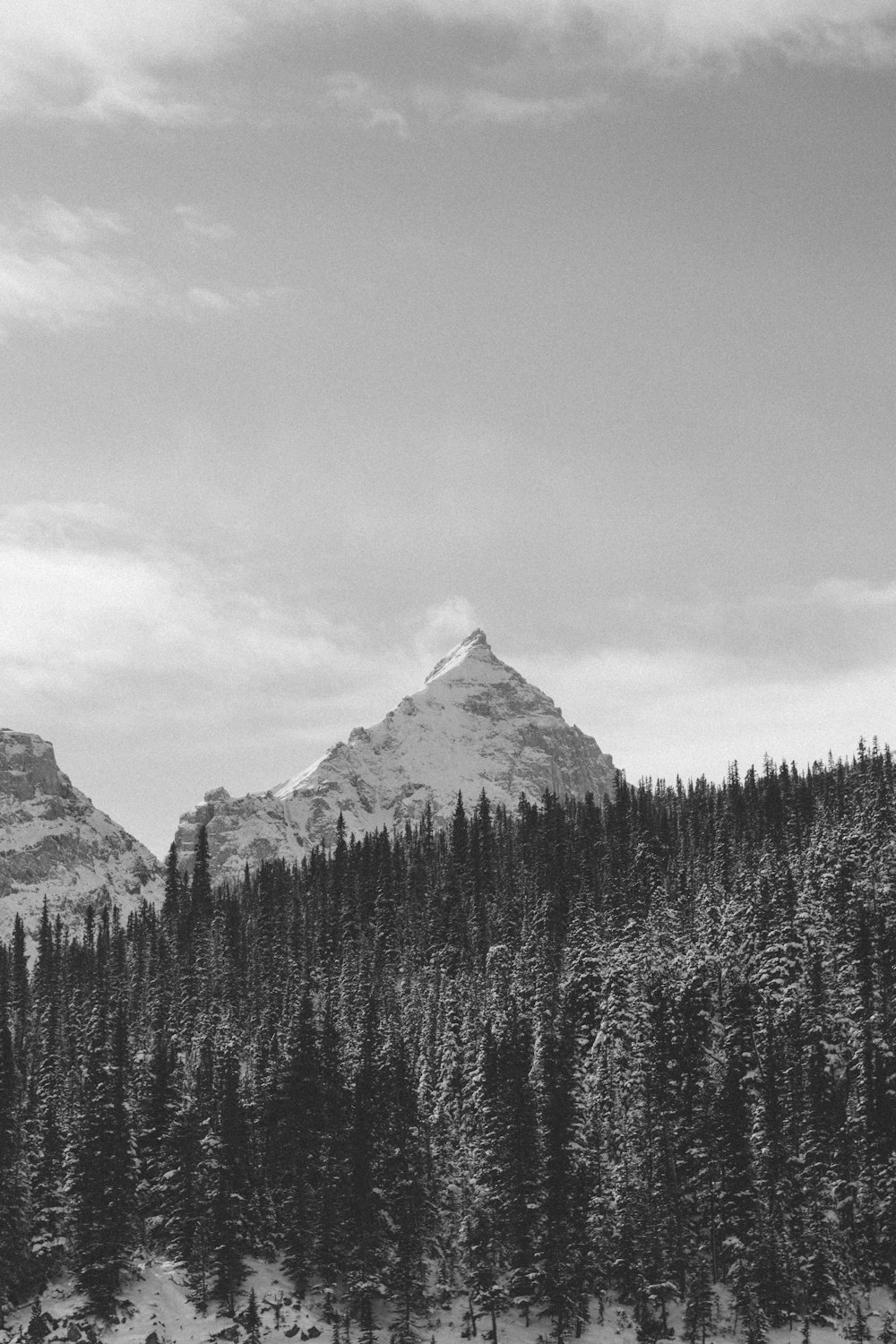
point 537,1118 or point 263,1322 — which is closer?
point 263,1322

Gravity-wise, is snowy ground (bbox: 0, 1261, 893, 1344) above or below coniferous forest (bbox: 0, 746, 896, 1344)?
below

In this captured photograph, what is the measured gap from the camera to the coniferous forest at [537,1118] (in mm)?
83000

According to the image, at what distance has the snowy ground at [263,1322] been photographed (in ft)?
253

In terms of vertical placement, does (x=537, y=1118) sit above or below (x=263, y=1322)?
above

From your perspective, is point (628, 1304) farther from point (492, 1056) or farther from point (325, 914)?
point (325, 914)

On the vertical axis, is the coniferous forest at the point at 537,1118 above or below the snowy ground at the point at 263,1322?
above

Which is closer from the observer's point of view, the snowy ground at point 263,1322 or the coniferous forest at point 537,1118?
the snowy ground at point 263,1322

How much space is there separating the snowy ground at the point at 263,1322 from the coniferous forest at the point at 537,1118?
106cm

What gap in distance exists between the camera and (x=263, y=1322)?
263 ft

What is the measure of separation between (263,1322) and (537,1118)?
908 inches

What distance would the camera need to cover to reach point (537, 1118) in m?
93.9

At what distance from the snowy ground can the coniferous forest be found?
1058mm

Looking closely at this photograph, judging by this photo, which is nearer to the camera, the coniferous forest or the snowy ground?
the snowy ground

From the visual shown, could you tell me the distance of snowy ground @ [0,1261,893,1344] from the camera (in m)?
77.1
